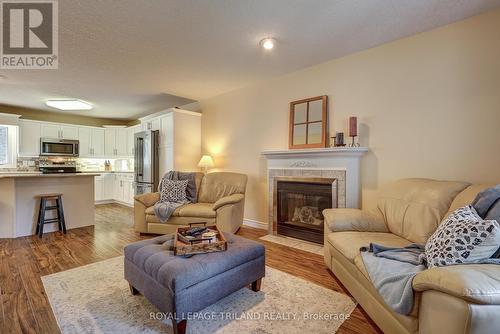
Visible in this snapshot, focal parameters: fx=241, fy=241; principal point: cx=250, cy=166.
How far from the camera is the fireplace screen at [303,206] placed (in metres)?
3.36

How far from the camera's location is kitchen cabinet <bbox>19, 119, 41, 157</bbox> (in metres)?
5.78

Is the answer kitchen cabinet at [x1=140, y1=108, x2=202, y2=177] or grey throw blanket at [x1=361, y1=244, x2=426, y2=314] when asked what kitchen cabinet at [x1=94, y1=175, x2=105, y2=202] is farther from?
grey throw blanket at [x1=361, y1=244, x2=426, y2=314]

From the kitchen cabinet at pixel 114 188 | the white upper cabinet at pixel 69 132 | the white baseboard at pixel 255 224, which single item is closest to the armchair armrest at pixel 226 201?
the white baseboard at pixel 255 224

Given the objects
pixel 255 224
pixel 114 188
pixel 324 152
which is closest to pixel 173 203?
pixel 255 224

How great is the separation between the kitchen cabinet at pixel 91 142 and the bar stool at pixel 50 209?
3215mm

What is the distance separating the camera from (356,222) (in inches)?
92.8

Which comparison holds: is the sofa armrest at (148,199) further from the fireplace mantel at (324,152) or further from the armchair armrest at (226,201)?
the fireplace mantel at (324,152)

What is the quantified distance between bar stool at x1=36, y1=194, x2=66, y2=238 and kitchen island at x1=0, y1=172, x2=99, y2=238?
13cm

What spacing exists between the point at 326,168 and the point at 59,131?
6816 mm

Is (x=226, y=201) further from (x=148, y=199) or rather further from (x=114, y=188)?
(x=114, y=188)

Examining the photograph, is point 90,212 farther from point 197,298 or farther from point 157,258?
point 197,298

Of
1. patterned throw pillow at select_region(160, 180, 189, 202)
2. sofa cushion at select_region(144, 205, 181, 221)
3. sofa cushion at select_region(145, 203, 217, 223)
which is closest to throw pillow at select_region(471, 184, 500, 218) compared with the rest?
sofa cushion at select_region(145, 203, 217, 223)

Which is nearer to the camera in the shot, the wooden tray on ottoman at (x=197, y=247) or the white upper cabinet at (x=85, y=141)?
the wooden tray on ottoman at (x=197, y=247)

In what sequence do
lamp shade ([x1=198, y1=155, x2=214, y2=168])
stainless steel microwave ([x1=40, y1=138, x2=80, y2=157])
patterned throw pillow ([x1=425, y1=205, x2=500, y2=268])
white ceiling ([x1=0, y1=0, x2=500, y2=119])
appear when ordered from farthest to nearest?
1. stainless steel microwave ([x1=40, y1=138, x2=80, y2=157])
2. lamp shade ([x1=198, y1=155, x2=214, y2=168])
3. white ceiling ([x1=0, y1=0, x2=500, y2=119])
4. patterned throw pillow ([x1=425, y1=205, x2=500, y2=268])
